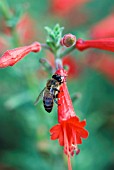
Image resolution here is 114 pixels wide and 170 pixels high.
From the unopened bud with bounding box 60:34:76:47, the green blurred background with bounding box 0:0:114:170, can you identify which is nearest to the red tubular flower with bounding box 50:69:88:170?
the unopened bud with bounding box 60:34:76:47

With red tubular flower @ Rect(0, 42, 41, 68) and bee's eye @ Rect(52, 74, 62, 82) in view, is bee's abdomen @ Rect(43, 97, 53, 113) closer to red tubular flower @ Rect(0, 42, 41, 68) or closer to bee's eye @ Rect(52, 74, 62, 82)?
bee's eye @ Rect(52, 74, 62, 82)

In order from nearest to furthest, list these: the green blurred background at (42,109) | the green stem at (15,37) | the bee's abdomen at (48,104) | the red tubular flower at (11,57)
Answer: the red tubular flower at (11,57) < the bee's abdomen at (48,104) < the green stem at (15,37) < the green blurred background at (42,109)

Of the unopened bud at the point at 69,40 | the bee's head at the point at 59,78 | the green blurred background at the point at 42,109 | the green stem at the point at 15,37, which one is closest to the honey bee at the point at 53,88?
the bee's head at the point at 59,78

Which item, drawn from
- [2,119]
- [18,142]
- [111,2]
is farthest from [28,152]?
[111,2]

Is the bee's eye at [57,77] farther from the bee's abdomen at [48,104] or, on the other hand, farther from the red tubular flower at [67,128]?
the bee's abdomen at [48,104]

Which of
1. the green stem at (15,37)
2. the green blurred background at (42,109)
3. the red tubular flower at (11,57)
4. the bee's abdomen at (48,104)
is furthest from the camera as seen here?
the green blurred background at (42,109)

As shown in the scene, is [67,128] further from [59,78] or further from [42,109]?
[42,109]

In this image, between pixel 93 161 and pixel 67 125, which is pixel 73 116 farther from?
pixel 93 161
